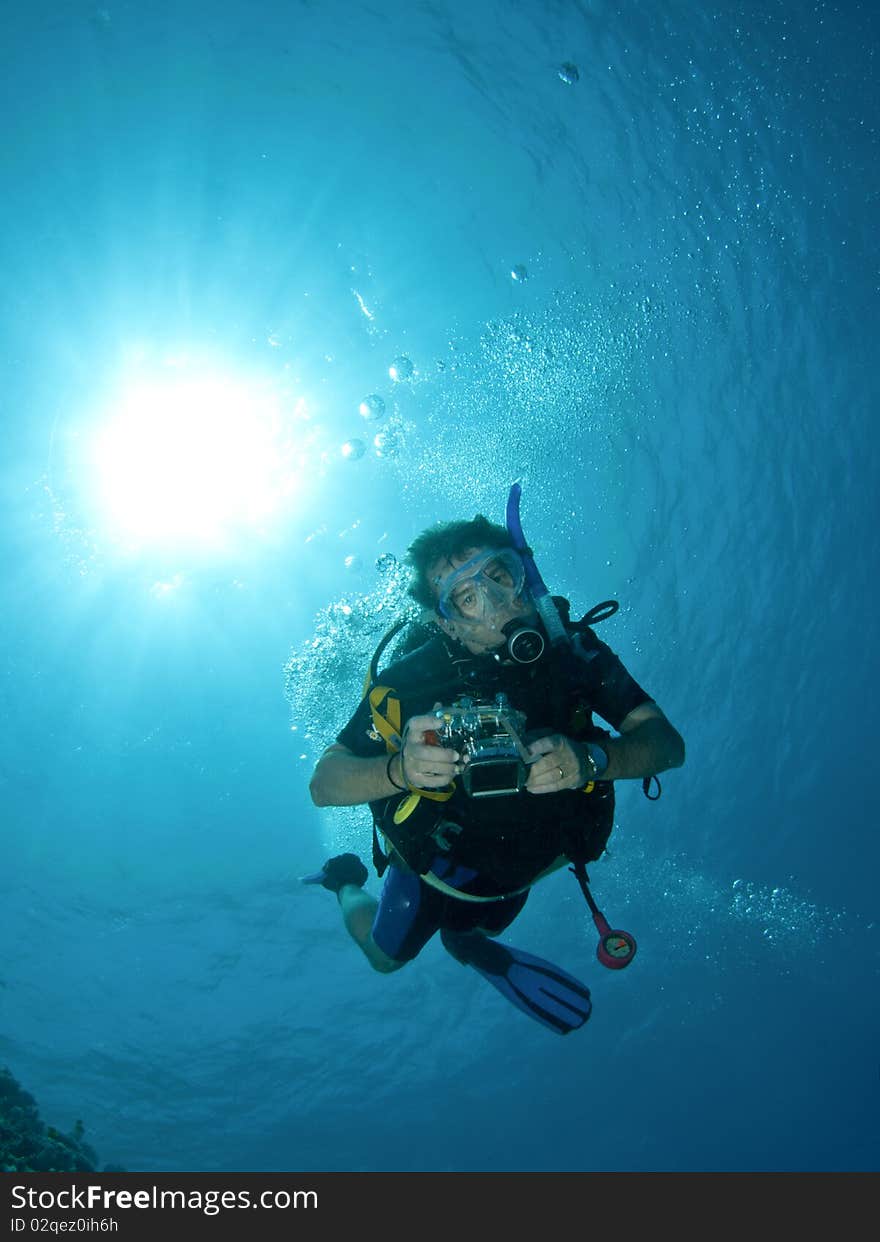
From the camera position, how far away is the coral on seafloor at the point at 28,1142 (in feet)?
28.9

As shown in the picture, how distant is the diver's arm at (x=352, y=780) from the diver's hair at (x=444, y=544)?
1554 millimetres

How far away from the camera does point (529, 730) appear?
137 inches

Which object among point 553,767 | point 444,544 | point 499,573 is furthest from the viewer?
point 444,544

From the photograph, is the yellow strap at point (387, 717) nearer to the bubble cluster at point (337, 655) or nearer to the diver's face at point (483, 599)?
the diver's face at point (483, 599)

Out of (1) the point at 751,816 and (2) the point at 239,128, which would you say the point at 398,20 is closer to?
(2) the point at 239,128

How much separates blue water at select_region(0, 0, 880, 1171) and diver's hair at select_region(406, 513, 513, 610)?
7167 millimetres

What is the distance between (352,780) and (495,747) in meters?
0.92

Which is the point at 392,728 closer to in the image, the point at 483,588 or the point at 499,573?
the point at 483,588

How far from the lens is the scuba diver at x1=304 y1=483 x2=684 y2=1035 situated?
285 cm

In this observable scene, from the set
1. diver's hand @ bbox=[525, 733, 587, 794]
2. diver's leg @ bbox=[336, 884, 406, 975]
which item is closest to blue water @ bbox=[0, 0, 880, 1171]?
diver's leg @ bbox=[336, 884, 406, 975]

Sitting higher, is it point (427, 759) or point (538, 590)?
point (538, 590)

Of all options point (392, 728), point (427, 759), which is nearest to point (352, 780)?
point (392, 728)

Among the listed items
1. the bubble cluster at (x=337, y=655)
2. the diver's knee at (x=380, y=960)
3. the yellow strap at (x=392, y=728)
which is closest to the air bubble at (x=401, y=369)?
the bubble cluster at (x=337, y=655)

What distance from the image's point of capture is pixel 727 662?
18406 millimetres
